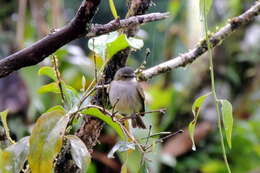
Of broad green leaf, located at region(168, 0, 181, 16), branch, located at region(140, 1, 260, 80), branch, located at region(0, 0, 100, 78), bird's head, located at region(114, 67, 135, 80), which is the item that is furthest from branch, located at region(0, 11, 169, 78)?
broad green leaf, located at region(168, 0, 181, 16)

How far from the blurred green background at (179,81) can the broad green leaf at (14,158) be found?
5.82 feet

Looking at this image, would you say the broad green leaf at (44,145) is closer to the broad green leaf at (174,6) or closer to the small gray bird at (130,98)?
the small gray bird at (130,98)

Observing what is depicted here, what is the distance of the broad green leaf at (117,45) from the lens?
1036 millimetres

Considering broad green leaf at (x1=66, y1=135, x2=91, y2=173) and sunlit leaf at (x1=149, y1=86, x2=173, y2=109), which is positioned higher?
broad green leaf at (x1=66, y1=135, x2=91, y2=173)

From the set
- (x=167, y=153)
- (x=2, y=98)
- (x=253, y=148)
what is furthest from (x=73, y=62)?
(x=253, y=148)

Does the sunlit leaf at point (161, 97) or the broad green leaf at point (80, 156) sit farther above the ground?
the broad green leaf at point (80, 156)

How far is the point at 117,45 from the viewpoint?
1.06m

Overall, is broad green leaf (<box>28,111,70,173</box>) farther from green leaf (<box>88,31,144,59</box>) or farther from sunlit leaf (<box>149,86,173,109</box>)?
sunlit leaf (<box>149,86,173,109</box>)

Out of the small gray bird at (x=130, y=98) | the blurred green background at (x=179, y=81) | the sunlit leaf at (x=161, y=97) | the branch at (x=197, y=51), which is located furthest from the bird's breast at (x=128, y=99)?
the sunlit leaf at (x=161, y=97)

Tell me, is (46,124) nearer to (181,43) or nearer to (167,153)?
(167,153)

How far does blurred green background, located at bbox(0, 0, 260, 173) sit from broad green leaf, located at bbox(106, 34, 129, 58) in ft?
5.36

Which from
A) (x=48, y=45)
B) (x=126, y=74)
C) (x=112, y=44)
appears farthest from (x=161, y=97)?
(x=48, y=45)

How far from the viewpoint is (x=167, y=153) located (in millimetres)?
3238

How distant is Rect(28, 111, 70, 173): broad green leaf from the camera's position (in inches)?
33.7
